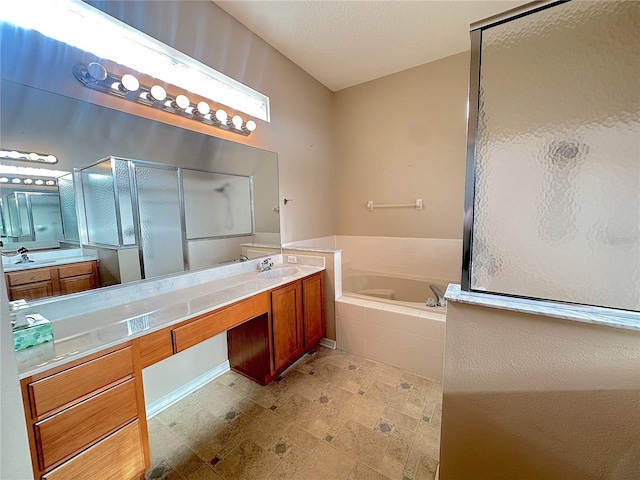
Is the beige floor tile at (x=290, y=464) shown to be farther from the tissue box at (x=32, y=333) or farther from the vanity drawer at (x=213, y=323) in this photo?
the tissue box at (x=32, y=333)


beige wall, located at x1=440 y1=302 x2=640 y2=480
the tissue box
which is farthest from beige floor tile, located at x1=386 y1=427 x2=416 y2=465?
the tissue box

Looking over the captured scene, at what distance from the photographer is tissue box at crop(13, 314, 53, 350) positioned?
2.92 feet

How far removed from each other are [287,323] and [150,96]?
1798 mm

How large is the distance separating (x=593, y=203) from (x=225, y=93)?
233 centimetres

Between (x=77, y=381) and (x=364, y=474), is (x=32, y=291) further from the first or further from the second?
(x=364, y=474)

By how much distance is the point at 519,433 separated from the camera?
0.93 m

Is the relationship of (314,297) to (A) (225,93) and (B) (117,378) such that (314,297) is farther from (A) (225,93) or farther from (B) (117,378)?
(A) (225,93)

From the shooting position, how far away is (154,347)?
115cm

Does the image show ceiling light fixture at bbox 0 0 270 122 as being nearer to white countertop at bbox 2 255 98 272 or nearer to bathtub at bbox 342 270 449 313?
white countertop at bbox 2 255 98 272

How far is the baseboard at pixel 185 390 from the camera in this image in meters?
1.62

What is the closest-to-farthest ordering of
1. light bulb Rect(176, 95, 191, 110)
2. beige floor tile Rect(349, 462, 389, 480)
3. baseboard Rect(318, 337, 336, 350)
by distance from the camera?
beige floor tile Rect(349, 462, 389, 480)
light bulb Rect(176, 95, 191, 110)
baseboard Rect(318, 337, 336, 350)

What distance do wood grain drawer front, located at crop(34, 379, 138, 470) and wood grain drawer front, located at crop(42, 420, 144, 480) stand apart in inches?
1.3

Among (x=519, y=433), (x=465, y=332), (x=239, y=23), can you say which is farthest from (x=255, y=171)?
(x=519, y=433)

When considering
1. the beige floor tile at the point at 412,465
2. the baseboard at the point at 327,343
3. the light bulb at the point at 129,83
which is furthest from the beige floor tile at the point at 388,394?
the light bulb at the point at 129,83
